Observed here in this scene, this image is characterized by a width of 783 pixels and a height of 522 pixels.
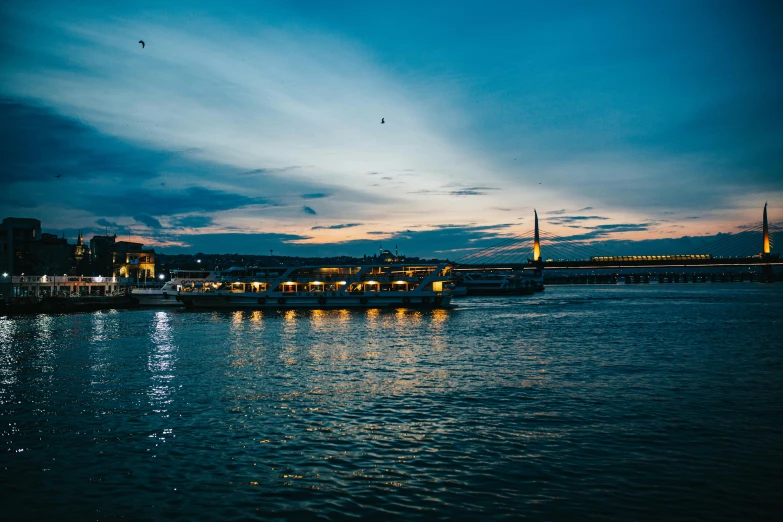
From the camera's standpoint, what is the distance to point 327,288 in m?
80.2

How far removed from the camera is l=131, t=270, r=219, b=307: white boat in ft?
271

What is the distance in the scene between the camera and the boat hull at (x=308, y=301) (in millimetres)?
76125

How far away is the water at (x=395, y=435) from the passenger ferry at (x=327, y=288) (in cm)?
4519

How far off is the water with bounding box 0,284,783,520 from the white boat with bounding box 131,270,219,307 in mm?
51719

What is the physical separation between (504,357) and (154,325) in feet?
121

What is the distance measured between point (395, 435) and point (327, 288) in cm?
6634

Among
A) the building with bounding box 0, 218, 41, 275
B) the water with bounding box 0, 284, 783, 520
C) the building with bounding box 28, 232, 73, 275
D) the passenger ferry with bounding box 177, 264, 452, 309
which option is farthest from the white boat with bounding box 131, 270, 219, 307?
the water with bounding box 0, 284, 783, 520

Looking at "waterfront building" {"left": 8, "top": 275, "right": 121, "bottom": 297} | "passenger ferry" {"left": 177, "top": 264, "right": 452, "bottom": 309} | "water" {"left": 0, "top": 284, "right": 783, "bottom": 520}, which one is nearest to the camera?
"water" {"left": 0, "top": 284, "right": 783, "bottom": 520}

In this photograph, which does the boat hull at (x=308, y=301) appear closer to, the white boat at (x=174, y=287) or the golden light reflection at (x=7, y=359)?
the white boat at (x=174, y=287)

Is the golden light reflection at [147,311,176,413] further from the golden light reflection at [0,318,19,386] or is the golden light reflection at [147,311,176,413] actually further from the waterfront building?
the waterfront building

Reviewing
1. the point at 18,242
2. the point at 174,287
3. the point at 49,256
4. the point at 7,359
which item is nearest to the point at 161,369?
the point at 7,359

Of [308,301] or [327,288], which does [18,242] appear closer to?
[308,301]

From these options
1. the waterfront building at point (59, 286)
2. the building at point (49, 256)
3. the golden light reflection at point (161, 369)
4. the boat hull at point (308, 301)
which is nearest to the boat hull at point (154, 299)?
the boat hull at point (308, 301)

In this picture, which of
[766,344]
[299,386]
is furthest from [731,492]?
[766,344]
